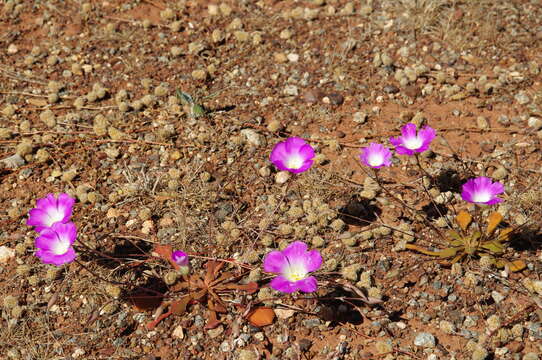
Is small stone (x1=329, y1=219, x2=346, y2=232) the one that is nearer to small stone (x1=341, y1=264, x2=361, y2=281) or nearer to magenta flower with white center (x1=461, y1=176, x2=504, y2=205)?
small stone (x1=341, y1=264, x2=361, y2=281)

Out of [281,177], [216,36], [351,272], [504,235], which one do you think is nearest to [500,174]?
[504,235]

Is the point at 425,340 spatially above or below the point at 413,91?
below

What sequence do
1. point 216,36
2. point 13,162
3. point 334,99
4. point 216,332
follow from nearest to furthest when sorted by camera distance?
point 216,332, point 13,162, point 334,99, point 216,36

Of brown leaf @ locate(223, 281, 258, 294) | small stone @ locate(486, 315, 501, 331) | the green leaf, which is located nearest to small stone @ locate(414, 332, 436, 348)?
small stone @ locate(486, 315, 501, 331)

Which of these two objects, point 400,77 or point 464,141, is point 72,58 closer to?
point 400,77

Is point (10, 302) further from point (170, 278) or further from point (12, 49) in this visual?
point (12, 49)

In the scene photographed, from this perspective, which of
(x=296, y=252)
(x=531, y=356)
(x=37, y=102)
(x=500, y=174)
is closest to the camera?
(x=531, y=356)

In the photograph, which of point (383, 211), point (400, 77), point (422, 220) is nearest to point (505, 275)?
point (422, 220)

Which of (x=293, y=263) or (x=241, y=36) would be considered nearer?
(x=293, y=263)
